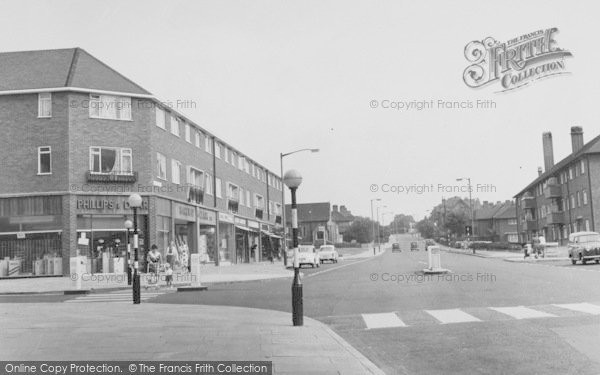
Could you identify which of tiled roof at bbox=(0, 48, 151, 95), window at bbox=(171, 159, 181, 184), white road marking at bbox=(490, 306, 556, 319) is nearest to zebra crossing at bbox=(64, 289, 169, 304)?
white road marking at bbox=(490, 306, 556, 319)

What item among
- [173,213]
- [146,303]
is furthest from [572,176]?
[146,303]

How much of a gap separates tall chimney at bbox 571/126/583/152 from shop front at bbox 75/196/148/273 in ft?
161

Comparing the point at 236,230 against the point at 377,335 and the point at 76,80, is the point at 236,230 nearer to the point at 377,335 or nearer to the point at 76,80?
the point at 76,80

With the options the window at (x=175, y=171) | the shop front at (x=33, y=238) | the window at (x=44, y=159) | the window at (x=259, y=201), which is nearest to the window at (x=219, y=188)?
the window at (x=175, y=171)

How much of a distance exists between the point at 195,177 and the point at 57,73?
1232cm

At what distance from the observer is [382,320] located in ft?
38.3

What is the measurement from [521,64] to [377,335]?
5249mm

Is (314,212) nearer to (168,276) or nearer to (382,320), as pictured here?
(168,276)

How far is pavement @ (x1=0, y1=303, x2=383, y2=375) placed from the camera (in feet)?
24.9

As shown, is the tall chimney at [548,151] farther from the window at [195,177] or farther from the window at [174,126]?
the window at [174,126]

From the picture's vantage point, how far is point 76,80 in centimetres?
3234

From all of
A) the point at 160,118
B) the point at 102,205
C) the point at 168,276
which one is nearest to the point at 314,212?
the point at 160,118

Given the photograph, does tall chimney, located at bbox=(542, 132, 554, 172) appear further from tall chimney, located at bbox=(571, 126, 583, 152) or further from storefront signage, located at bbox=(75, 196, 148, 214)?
storefront signage, located at bbox=(75, 196, 148, 214)

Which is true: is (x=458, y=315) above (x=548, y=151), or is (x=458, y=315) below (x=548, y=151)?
below
